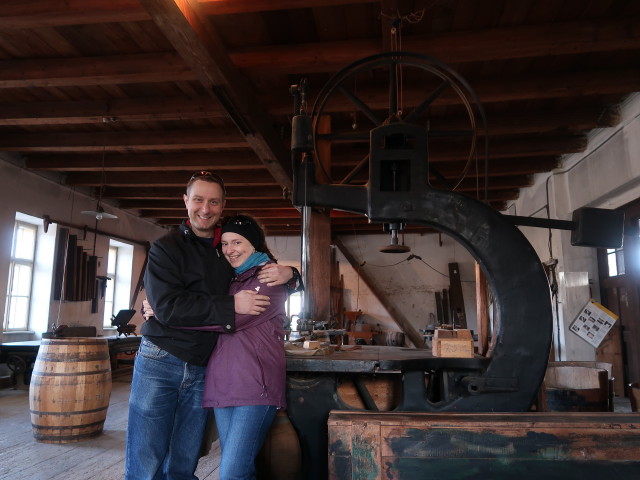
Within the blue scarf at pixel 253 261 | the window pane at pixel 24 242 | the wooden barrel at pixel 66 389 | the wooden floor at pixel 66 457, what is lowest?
the wooden floor at pixel 66 457

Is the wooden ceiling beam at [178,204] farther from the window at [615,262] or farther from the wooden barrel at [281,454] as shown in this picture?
the wooden barrel at [281,454]

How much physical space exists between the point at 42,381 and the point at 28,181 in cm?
428

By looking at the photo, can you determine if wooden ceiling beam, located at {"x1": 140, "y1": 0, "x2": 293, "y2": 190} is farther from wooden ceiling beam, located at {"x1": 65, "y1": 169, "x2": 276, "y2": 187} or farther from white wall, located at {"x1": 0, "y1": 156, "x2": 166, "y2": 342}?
white wall, located at {"x1": 0, "y1": 156, "x2": 166, "y2": 342}

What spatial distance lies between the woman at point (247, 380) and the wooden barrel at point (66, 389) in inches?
94.3

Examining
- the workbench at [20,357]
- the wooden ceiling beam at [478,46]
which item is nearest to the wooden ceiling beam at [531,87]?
the wooden ceiling beam at [478,46]

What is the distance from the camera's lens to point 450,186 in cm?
196

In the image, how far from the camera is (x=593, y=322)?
5.81 meters

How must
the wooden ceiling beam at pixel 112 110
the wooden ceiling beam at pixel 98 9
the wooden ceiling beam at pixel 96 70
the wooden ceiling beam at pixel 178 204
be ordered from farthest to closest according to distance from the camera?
1. the wooden ceiling beam at pixel 178 204
2. the wooden ceiling beam at pixel 112 110
3. the wooden ceiling beam at pixel 96 70
4. the wooden ceiling beam at pixel 98 9

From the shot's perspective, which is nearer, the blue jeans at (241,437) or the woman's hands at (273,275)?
the blue jeans at (241,437)

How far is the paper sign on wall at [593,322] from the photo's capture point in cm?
568

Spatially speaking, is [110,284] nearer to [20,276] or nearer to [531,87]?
[20,276]

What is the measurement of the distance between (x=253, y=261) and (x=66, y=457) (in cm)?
255

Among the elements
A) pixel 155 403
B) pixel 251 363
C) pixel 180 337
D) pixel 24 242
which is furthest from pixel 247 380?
pixel 24 242

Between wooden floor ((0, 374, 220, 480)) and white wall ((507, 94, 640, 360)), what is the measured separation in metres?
4.52
